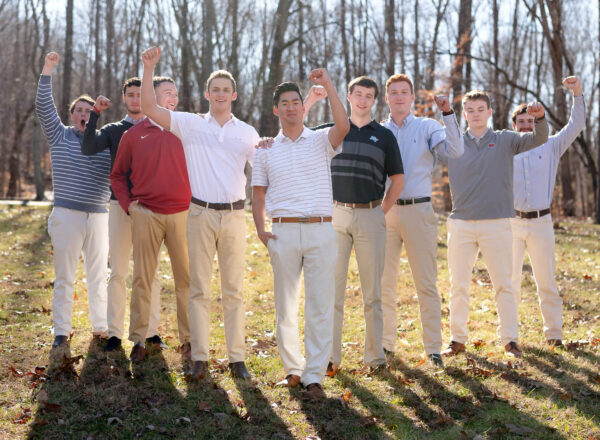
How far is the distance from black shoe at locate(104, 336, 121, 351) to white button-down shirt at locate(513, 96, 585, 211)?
437cm

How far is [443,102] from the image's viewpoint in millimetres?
5191

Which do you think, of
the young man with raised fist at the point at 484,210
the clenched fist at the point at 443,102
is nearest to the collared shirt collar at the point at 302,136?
the clenched fist at the point at 443,102

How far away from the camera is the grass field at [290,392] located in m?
4.08

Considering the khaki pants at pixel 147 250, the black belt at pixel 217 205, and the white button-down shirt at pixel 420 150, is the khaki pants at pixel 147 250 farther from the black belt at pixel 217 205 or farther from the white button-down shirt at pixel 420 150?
the white button-down shirt at pixel 420 150

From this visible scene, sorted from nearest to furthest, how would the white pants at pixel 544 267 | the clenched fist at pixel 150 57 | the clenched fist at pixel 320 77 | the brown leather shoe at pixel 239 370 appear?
the clenched fist at pixel 320 77 → the clenched fist at pixel 150 57 → the brown leather shoe at pixel 239 370 → the white pants at pixel 544 267

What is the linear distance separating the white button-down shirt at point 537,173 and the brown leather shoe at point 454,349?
163 centimetres

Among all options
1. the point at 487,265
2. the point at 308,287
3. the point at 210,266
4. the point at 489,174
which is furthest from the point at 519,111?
the point at 210,266

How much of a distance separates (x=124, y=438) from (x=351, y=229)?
8.12ft

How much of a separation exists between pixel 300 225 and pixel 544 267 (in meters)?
3.16

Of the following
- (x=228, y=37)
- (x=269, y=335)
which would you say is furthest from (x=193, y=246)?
(x=228, y=37)

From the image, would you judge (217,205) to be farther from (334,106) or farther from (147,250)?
(334,106)

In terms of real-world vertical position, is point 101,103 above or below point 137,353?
above

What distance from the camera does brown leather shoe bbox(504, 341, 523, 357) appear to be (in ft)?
19.3

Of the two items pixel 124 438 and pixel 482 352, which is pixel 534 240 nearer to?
pixel 482 352
